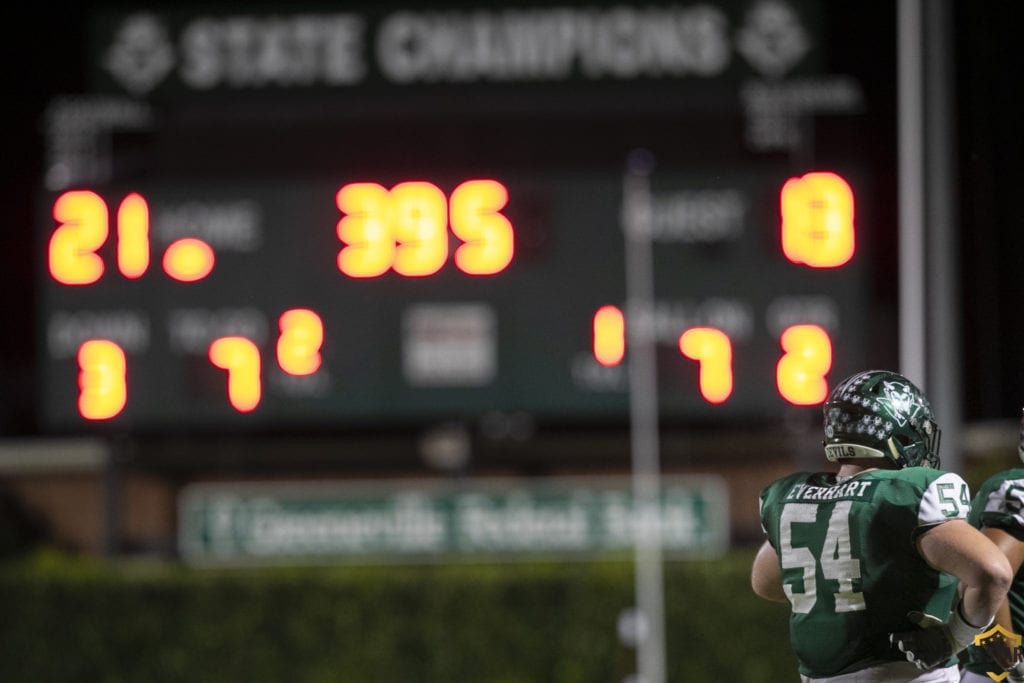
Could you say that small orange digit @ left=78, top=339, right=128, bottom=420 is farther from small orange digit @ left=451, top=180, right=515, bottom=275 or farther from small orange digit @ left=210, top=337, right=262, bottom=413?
small orange digit @ left=451, top=180, right=515, bottom=275

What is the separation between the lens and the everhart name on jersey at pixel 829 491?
3.62 meters

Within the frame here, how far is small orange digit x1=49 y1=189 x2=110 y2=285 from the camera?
10133 millimetres

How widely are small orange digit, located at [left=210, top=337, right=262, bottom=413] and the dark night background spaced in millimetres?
1156

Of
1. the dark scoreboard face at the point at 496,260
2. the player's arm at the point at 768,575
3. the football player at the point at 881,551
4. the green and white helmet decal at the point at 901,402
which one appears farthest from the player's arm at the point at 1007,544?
the dark scoreboard face at the point at 496,260

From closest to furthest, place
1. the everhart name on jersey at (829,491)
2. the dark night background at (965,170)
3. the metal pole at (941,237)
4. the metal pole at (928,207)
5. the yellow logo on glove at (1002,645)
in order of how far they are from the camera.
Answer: the everhart name on jersey at (829,491)
the yellow logo on glove at (1002,645)
the metal pole at (941,237)
the metal pole at (928,207)
the dark night background at (965,170)

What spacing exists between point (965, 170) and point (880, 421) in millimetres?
8360

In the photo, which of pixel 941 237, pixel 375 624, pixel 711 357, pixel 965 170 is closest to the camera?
pixel 941 237

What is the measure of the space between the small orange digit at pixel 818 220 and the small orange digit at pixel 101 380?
3.69m

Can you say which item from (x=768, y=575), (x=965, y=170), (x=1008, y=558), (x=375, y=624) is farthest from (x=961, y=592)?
(x=965, y=170)

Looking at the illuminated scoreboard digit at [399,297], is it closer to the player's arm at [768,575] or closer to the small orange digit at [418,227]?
the small orange digit at [418,227]

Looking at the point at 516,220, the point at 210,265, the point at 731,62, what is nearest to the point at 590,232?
the point at 516,220

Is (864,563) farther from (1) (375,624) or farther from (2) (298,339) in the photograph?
(1) (375,624)

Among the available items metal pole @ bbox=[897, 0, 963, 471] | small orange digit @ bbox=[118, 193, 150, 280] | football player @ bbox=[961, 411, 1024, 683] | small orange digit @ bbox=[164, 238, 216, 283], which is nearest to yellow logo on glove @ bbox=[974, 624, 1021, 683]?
football player @ bbox=[961, 411, 1024, 683]

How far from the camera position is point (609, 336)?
1014 centimetres
